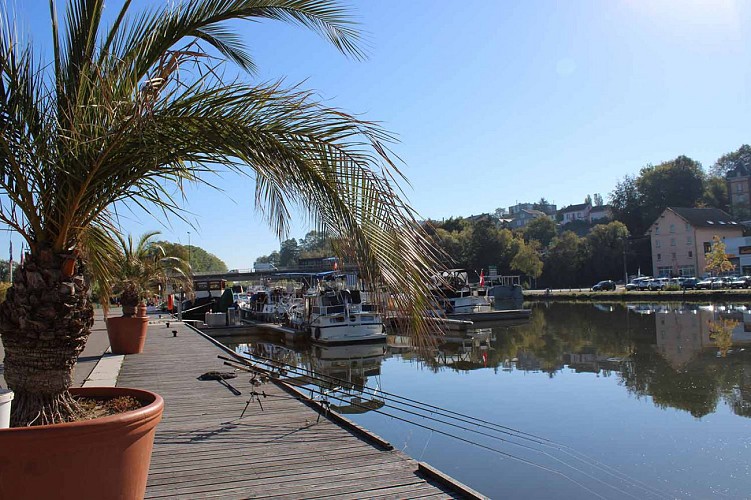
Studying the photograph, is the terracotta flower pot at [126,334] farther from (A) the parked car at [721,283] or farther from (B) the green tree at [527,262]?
(B) the green tree at [527,262]

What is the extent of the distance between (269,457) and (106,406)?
1781 mm

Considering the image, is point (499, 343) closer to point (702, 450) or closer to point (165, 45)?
point (702, 450)

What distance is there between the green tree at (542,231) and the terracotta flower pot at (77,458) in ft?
284

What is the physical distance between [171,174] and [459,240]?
64.4 metres

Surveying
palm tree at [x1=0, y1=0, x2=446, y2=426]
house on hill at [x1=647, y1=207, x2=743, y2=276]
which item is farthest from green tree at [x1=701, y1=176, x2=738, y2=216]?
palm tree at [x1=0, y1=0, x2=446, y2=426]

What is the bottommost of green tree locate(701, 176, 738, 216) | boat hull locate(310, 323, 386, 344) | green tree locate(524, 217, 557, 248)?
boat hull locate(310, 323, 386, 344)

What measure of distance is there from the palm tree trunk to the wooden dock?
4.17 ft

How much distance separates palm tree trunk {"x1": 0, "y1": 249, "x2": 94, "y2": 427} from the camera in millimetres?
3588

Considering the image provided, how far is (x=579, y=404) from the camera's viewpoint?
43.8 feet

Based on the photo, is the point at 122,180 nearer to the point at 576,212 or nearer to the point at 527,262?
the point at 527,262

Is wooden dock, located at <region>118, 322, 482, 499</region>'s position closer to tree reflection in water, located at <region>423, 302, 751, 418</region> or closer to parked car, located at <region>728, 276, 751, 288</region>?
tree reflection in water, located at <region>423, 302, 751, 418</region>

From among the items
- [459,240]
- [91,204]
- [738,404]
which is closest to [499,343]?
[738,404]

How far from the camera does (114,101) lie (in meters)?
3.68

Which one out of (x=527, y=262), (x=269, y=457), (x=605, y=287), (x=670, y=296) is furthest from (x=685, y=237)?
(x=269, y=457)
